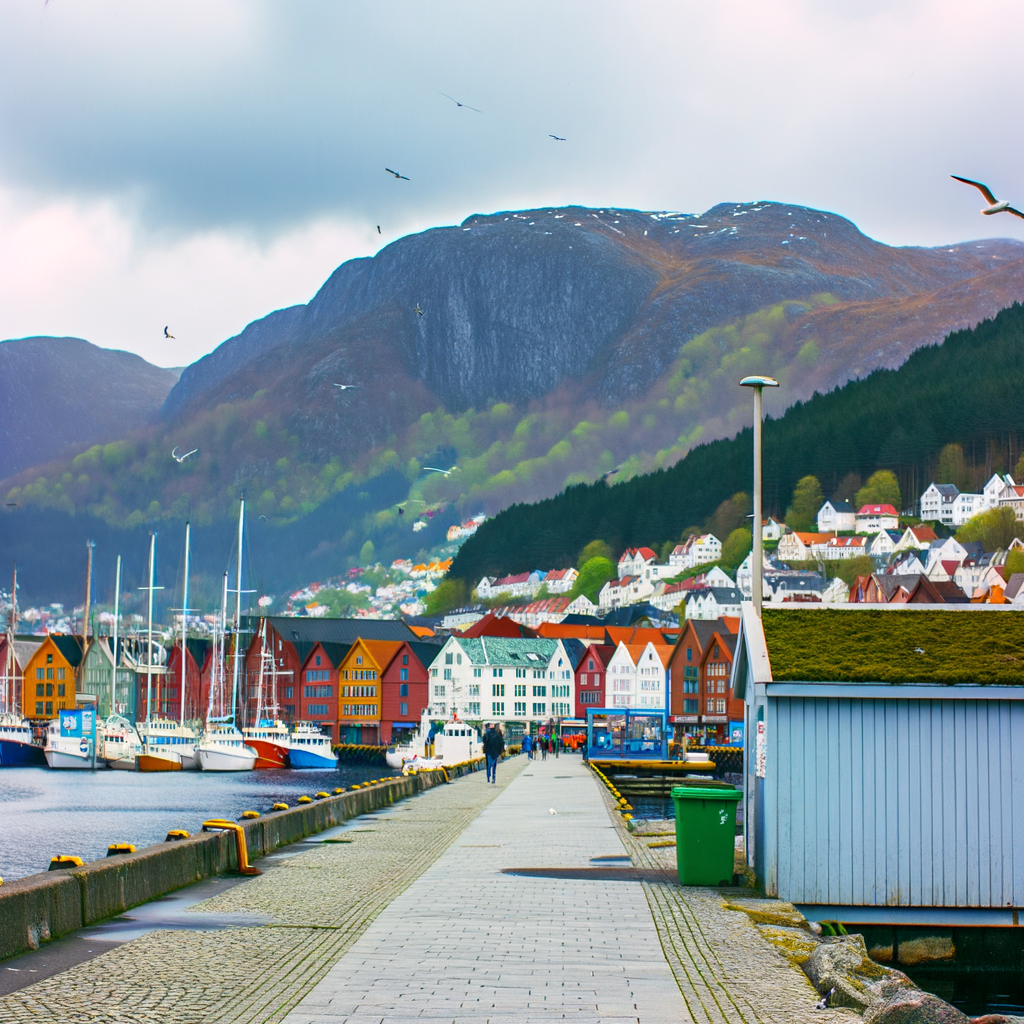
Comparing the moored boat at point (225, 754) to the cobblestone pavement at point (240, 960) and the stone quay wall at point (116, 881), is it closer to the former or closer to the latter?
the stone quay wall at point (116, 881)

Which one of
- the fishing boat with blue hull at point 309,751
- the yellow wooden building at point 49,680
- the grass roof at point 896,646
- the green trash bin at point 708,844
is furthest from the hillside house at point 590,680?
the green trash bin at point 708,844

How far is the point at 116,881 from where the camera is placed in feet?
46.6

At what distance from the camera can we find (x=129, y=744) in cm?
11894

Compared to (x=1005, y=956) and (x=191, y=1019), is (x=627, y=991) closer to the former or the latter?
(x=191, y=1019)

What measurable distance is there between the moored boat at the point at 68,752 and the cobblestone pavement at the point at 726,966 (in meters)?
110

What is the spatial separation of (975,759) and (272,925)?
8.42m

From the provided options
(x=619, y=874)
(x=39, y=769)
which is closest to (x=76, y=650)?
(x=39, y=769)

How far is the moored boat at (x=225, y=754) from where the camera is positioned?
110 m

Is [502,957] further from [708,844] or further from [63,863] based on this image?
[708,844]

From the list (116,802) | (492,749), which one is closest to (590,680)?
(116,802)

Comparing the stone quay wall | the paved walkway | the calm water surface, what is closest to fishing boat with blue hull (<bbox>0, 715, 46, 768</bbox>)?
Result: the calm water surface

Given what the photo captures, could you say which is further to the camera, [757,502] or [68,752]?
[68,752]

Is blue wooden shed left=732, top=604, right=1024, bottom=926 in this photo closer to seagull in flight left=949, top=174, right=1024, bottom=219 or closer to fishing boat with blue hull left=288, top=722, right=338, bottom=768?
seagull in flight left=949, top=174, right=1024, bottom=219

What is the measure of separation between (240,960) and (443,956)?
5.64 ft
